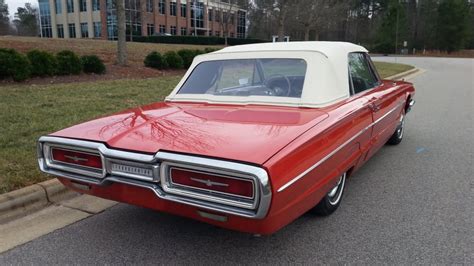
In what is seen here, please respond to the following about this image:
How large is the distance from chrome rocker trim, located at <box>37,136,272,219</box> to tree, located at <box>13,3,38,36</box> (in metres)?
86.5

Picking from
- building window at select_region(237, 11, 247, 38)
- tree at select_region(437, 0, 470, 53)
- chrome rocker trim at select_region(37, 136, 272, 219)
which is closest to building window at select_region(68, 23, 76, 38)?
building window at select_region(237, 11, 247, 38)

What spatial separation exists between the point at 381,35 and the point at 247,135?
69463 mm

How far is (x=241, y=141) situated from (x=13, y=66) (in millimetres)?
9766

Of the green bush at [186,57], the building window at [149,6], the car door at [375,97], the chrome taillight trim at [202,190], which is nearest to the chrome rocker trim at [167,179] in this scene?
the chrome taillight trim at [202,190]

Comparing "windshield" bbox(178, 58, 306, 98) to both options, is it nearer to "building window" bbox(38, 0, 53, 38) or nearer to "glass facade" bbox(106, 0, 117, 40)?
"glass facade" bbox(106, 0, 117, 40)

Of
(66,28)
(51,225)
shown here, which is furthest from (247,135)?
(66,28)

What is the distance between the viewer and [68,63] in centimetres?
1148

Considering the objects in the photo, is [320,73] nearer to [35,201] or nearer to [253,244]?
[253,244]

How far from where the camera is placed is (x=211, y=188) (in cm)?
227

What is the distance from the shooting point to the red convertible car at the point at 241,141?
2227mm

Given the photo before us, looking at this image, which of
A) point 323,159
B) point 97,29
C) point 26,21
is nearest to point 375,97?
point 323,159

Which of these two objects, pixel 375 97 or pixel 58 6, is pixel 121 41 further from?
pixel 58 6

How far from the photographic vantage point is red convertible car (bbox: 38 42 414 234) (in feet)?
7.30

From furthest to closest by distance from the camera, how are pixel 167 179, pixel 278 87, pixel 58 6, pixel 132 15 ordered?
1. pixel 58 6
2. pixel 132 15
3. pixel 278 87
4. pixel 167 179
